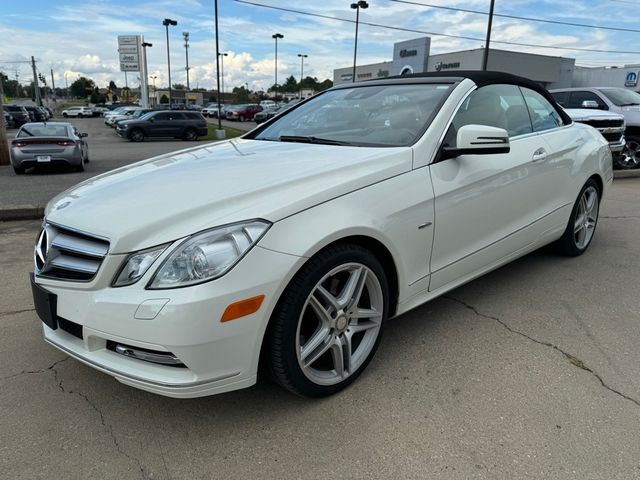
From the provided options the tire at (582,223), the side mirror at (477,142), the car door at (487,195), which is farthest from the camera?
the tire at (582,223)

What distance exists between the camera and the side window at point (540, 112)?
405 cm

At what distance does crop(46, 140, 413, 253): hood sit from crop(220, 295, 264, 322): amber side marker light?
35cm

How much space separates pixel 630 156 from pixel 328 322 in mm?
11270

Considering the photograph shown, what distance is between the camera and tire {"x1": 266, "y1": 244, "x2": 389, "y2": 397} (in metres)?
2.25

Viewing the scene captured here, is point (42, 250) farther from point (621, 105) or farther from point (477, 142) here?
point (621, 105)

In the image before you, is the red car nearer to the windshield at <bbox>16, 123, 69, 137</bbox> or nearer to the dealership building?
the dealership building

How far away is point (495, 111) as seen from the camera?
3621 mm

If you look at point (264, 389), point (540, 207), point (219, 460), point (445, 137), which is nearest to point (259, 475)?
point (219, 460)

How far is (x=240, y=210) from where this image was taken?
2.21 metres

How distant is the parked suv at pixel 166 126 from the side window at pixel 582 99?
18701mm

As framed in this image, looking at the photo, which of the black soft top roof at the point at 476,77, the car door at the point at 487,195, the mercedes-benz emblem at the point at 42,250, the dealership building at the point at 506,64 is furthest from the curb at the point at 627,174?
the dealership building at the point at 506,64

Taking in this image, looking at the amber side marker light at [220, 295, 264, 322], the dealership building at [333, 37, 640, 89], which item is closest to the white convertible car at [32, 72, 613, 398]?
the amber side marker light at [220, 295, 264, 322]

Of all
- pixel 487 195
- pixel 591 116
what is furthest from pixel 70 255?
pixel 591 116

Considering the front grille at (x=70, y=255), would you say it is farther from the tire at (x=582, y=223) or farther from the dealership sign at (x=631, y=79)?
the dealership sign at (x=631, y=79)
